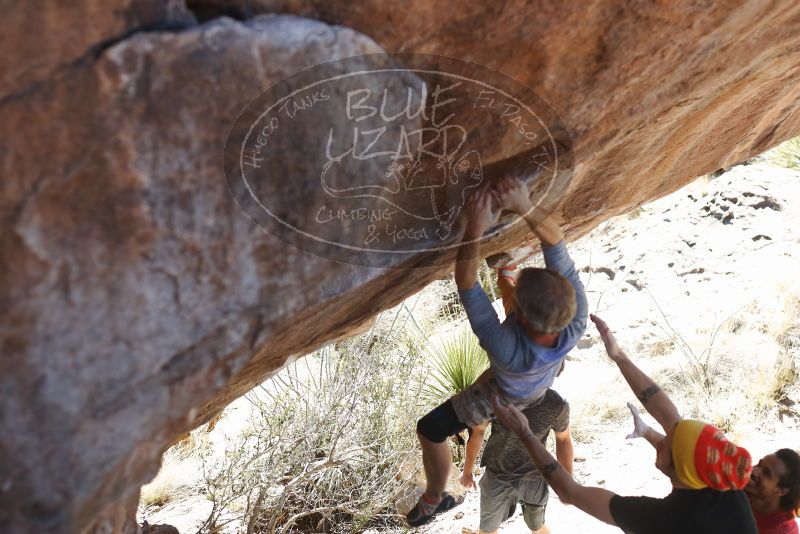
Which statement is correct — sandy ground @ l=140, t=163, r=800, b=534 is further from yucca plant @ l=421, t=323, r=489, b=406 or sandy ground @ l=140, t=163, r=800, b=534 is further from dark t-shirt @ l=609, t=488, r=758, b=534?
dark t-shirt @ l=609, t=488, r=758, b=534

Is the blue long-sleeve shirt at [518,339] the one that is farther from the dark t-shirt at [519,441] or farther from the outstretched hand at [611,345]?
the dark t-shirt at [519,441]

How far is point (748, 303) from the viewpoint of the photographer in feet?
21.0

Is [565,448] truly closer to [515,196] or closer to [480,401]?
[480,401]

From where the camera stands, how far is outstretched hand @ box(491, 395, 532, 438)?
2.65 metres

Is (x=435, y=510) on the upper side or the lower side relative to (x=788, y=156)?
lower

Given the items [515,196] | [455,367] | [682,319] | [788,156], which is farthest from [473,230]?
[788,156]

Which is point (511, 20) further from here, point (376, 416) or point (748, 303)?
point (748, 303)

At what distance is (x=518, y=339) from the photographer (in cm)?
252

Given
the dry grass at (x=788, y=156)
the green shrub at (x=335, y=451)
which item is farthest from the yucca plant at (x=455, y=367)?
the dry grass at (x=788, y=156)

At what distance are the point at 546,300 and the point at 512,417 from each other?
21.5 inches

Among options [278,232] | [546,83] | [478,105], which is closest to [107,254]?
[278,232]

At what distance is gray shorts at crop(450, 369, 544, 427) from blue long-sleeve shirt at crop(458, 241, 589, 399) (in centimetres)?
4

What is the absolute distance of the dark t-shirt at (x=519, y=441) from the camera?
323 centimetres

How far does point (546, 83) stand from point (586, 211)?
130 centimetres
